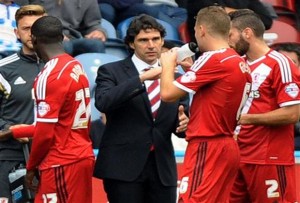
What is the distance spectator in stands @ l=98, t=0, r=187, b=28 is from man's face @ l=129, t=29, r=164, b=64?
384cm

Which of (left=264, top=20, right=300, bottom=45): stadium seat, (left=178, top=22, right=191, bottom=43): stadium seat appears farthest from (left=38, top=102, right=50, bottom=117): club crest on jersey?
(left=264, top=20, right=300, bottom=45): stadium seat

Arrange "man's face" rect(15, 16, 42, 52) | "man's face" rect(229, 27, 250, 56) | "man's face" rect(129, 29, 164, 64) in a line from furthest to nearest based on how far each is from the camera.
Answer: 1. "man's face" rect(229, 27, 250, 56)
2. "man's face" rect(15, 16, 42, 52)
3. "man's face" rect(129, 29, 164, 64)

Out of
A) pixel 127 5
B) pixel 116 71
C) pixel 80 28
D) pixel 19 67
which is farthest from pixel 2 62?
pixel 127 5

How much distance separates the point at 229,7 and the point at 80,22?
60.6 inches

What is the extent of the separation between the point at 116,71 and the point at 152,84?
12.4 inches

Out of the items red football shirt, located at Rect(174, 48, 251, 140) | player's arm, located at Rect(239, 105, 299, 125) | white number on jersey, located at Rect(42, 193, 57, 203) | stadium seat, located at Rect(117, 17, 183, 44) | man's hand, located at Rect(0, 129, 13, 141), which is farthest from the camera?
stadium seat, located at Rect(117, 17, 183, 44)

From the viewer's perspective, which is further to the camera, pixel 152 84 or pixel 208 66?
pixel 152 84

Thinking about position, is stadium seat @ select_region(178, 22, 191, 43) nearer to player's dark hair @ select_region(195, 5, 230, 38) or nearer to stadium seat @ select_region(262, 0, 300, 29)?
stadium seat @ select_region(262, 0, 300, 29)

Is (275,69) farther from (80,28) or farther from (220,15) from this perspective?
(80,28)

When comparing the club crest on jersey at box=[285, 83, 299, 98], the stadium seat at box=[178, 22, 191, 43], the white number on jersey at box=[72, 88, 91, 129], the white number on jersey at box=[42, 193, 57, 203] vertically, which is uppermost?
the white number on jersey at box=[72, 88, 91, 129]

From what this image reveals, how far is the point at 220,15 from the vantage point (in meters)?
8.80

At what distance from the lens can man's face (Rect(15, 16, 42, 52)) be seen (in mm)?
9789

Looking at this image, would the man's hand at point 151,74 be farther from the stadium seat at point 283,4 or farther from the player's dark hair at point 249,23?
the stadium seat at point 283,4

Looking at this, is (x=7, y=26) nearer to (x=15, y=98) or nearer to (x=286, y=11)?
(x=15, y=98)
